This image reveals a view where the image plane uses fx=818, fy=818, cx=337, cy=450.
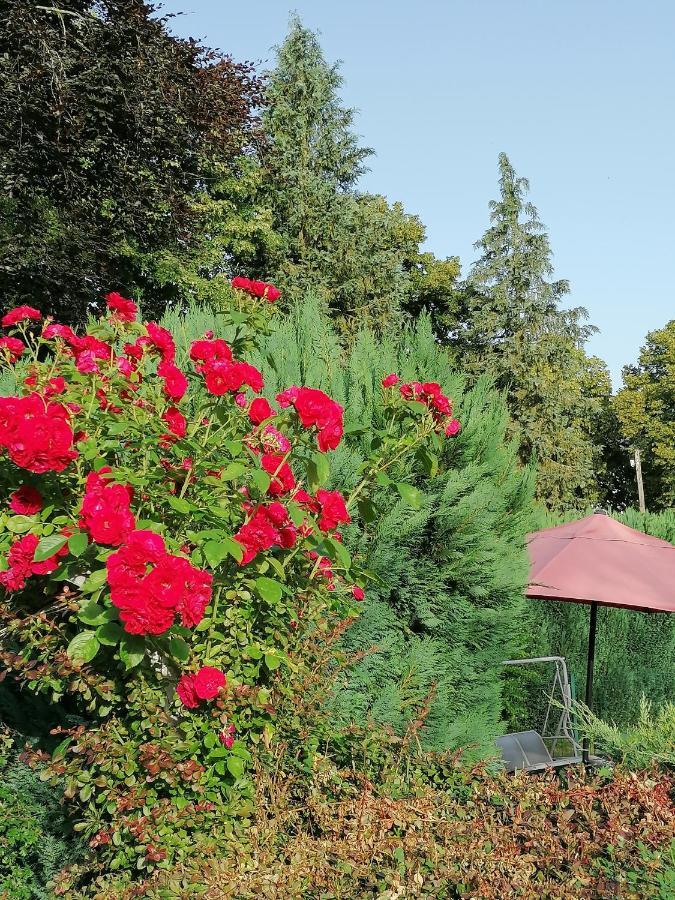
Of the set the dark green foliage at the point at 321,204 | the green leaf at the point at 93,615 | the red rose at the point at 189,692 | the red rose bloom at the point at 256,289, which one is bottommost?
the red rose at the point at 189,692

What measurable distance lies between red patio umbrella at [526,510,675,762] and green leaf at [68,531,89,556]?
357 centimetres

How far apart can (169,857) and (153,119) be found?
449 inches

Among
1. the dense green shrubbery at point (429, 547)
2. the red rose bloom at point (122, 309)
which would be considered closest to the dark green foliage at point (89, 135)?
the dense green shrubbery at point (429, 547)

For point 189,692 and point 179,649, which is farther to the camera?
point 189,692

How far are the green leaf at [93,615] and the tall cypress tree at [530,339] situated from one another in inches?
1032

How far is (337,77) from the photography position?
26922 millimetres

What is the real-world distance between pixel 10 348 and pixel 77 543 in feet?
4.34

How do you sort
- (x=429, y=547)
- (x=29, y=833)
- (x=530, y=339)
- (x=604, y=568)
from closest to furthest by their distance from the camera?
(x=29, y=833), (x=429, y=547), (x=604, y=568), (x=530, y=339)

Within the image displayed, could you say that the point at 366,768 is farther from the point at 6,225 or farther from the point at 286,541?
the point at 6,225

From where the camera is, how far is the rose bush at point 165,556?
2748 mm

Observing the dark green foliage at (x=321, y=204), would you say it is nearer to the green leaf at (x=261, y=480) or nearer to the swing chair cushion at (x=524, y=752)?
the swing chair cushion at (x=524, y=752)

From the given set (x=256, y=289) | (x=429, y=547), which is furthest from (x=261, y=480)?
(x=429, y=547)

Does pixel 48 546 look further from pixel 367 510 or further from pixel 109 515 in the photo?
pixel 367 510

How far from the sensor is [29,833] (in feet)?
12.6
